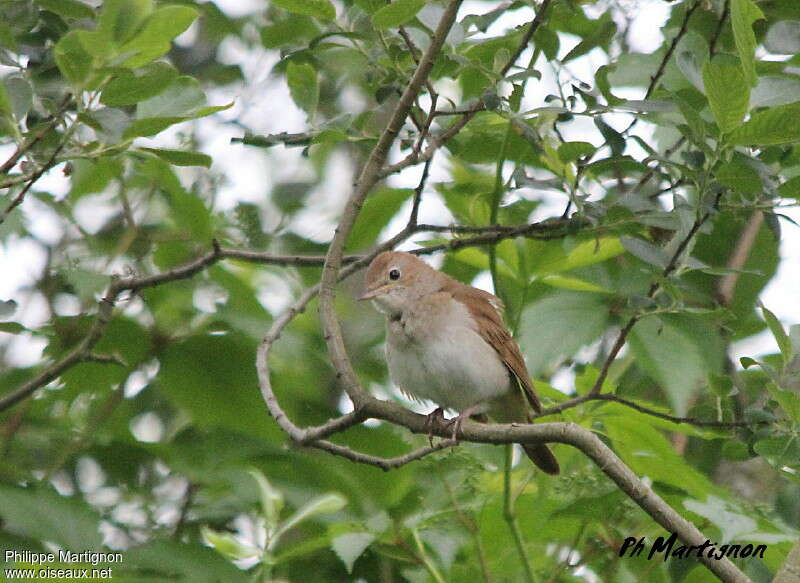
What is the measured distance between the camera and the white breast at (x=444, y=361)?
183 inches

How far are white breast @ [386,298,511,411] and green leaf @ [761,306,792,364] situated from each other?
169 centimetres


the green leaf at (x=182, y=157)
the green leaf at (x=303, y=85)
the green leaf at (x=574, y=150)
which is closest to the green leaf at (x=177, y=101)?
the green leaf at (x=182, y=157)

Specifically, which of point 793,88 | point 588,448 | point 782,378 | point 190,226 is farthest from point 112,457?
point 793,88

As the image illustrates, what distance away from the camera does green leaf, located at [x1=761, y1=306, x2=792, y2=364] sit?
123 inches

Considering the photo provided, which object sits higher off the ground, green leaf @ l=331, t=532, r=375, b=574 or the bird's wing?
the bird's wing

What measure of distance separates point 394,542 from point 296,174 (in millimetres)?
3595

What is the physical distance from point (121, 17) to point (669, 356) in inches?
102

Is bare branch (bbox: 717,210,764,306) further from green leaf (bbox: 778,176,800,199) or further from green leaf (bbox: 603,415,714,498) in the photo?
green leaf (bbox: 778,176,800,199)

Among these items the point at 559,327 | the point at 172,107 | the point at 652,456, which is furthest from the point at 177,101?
the point at 652,456

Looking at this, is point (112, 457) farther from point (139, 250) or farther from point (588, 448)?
point (588, 448)

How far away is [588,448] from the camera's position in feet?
10.2

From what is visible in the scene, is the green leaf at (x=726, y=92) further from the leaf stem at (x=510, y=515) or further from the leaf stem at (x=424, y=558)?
the leaf stem at (x=424, y=558)

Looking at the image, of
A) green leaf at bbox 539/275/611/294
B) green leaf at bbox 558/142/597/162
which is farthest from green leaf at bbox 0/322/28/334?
green leaf at bbox 539/275/611/294

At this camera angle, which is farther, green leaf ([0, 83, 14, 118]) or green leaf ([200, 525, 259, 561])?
green leaf ([200, 525, 259, 561])
